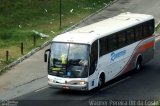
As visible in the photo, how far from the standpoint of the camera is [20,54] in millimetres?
33594

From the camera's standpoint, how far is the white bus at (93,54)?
80.4ft

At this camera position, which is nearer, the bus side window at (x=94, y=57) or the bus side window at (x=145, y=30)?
the bus side window at (x=94, y=57)

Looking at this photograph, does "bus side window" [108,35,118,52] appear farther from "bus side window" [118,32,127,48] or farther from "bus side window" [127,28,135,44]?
"bus side window" [127,28,135,44]

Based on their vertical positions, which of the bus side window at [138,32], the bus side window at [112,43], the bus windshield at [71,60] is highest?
the bus side window at [138,32]

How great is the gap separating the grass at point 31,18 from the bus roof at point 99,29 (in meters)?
7.30

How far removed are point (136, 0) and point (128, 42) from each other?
2357 centimetres

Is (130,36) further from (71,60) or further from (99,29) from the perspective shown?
(71,60)

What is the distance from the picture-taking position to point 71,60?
80.5 ft

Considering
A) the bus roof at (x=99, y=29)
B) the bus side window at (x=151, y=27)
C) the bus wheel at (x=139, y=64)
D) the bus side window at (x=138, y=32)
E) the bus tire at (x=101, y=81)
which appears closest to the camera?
the bus roof at (x=99, y=29)

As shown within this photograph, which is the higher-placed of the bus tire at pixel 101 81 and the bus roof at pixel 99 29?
the bus roof at pixel 99 29

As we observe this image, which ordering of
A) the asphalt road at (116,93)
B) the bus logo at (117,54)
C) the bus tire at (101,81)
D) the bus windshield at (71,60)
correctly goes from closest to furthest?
1. the asphalt road at (116,93)
2. the bus windshield at (71,60)
3. the bus tire at (101,81)
4. the bus logo at (117,54)

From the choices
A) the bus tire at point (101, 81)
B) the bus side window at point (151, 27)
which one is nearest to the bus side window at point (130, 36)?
the bus side window at point (151, 27)

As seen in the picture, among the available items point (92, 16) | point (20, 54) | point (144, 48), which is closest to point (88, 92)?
point (144, 48)

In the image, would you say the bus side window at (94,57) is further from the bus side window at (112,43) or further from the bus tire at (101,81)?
the bus side window at (112,43)
